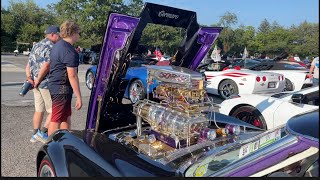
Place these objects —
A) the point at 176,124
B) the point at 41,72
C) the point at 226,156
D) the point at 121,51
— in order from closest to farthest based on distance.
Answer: the point at 226,156 < the point at 176,124 < the point at 121,51 < the point at 41,72

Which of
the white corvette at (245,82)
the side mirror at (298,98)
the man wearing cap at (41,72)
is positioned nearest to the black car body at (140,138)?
the man wearing cap at (41,72)

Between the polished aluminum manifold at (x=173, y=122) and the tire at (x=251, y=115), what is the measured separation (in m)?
2.68

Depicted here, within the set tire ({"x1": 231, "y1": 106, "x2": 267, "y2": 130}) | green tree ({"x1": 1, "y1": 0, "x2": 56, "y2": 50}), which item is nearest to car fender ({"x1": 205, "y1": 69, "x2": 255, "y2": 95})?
tire ({"x1": 231, "y1": 106, "x2": 267, "y2": 130})

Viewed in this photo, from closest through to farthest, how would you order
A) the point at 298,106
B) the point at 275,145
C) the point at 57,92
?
the point at 275,145, the point at 57,92, the point at 298,106

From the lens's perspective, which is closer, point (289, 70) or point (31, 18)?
point (289, 70)

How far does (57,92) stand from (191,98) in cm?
195

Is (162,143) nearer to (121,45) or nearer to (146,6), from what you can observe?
(121,45)

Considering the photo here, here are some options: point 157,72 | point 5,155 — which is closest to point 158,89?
point 157,72

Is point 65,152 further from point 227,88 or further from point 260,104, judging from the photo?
point 227,88

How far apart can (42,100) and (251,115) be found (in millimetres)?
3495

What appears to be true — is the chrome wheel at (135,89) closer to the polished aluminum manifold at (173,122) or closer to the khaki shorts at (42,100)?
the khaki shorts at (42,100)

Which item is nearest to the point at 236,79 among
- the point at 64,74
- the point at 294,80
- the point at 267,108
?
the point at 294,80

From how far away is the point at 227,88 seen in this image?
9.92 meters

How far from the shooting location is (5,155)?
13.7ft
